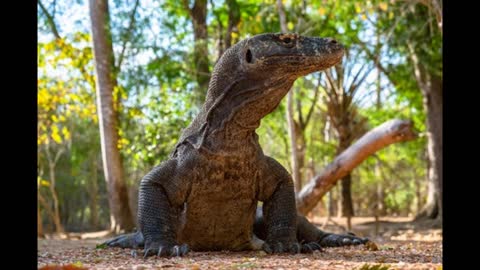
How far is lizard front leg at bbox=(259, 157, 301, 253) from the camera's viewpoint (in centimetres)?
385

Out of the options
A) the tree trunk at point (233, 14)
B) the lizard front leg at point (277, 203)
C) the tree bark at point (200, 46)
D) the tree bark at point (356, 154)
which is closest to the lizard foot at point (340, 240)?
the lizard front leg at point (277, 203)

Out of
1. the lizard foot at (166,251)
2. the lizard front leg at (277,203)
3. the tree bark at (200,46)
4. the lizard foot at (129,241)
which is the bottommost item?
the lizard foot at (129,241)

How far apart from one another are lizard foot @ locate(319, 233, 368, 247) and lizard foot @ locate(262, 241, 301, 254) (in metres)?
1.02

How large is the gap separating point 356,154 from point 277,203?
4.33 meters

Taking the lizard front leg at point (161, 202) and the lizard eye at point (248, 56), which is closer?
the lizard eye at point (248, 56)

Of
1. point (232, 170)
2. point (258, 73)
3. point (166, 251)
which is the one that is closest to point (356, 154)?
point (232, 170)

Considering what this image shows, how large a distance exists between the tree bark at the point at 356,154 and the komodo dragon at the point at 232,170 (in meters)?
4.11

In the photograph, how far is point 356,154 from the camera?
8047mm

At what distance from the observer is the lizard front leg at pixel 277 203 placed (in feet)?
12.6

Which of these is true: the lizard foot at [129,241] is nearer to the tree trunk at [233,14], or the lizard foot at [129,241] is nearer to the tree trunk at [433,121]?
the tree trunk at [233,14]
